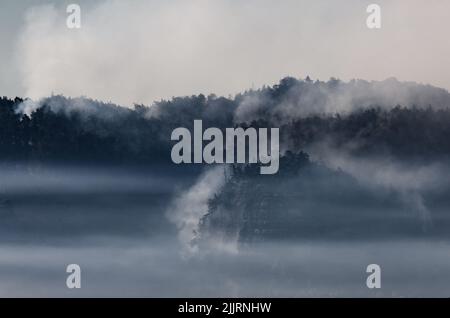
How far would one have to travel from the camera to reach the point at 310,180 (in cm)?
2456

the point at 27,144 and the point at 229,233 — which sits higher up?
the point at 27,144

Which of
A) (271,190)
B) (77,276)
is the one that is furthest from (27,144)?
(271,190)
